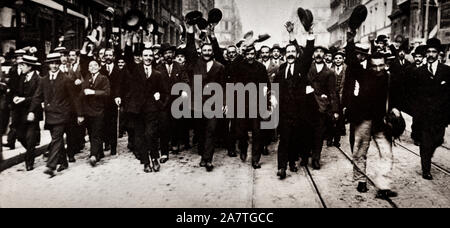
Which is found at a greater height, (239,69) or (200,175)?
(239,69)

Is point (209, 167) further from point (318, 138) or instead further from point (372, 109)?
point (372, 109)

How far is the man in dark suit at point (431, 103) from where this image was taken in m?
5.98

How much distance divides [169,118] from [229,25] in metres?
3.74

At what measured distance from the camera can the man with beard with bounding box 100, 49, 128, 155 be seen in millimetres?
7793

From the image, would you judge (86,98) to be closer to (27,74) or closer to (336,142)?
(27,74)

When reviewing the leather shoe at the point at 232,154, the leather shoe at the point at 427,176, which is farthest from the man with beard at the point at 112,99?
the leather shoe at the point at 427,176

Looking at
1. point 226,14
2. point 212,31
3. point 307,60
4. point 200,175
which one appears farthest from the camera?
point 226,14

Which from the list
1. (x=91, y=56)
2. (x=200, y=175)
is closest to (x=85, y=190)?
(x=200, y=175)

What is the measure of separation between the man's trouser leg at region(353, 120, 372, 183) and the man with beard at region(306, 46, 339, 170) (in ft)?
3.86

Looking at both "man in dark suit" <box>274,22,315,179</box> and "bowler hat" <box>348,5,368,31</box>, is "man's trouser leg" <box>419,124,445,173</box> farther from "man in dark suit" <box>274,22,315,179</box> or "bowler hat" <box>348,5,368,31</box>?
"bowler hat" <box>348,5,368,31</box>

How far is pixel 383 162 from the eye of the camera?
5398 mm

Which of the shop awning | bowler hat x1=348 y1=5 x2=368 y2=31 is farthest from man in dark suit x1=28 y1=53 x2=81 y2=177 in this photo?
bowler hat x1=348 y1=5 x2=368 y2=31

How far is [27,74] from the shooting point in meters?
6.82
